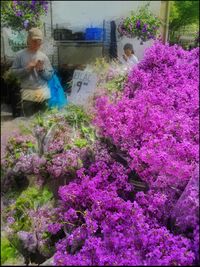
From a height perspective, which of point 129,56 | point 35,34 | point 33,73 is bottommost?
point 33,73

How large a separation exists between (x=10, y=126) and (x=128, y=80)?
2.87ft

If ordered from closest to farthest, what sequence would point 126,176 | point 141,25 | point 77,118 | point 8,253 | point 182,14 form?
1. point 8,253
2. point 126,176
3. point 77,118
4. point 141,25
5. point 182,14

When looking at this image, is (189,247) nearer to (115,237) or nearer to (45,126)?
(115,237)

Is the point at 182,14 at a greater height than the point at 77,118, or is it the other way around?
the point at 182,14

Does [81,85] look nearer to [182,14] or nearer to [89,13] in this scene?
[89,13]

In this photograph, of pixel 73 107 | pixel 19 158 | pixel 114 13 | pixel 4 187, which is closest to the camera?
pixel 4 187

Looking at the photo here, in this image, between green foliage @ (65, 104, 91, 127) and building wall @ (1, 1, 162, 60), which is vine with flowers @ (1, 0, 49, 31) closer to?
building wall @ (1, 1, 162, 60)

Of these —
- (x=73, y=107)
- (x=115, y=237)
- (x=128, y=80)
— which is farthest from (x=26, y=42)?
(x=115, y=237)

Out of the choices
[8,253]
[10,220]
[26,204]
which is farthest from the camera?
[26,204]

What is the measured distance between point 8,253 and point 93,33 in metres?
1.66

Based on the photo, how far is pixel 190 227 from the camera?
1.42 m

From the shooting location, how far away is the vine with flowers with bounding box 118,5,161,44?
2.43m

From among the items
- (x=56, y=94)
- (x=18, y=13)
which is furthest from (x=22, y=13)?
(x=56, y=94)

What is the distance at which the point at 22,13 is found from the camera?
2.36m
